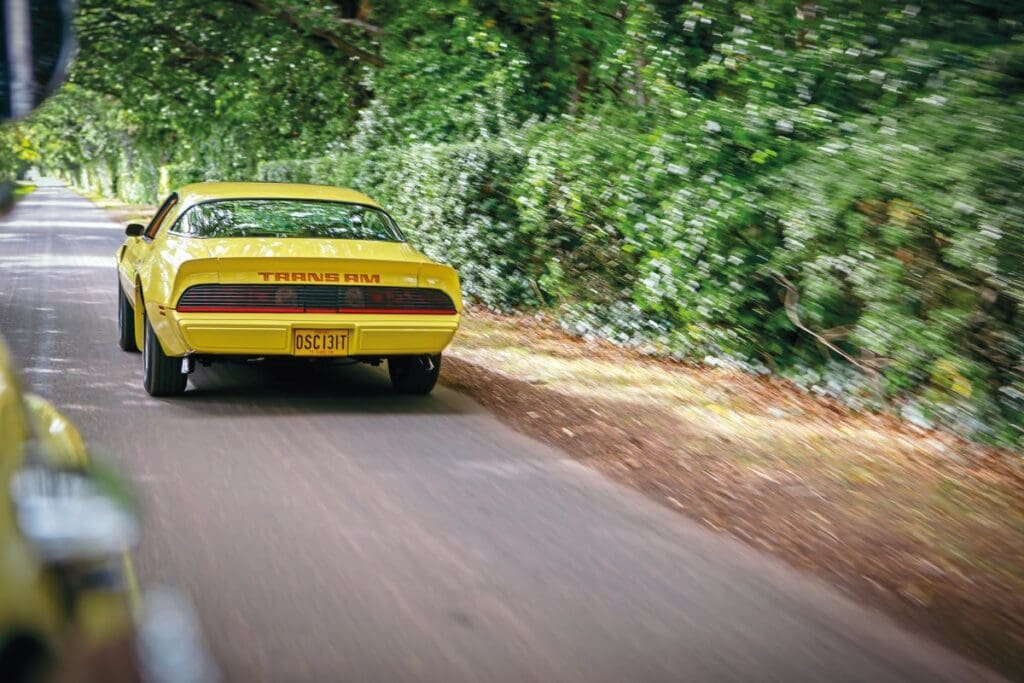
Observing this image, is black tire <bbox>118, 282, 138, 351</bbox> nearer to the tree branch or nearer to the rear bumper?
the rear bumper

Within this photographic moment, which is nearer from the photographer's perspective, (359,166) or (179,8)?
(359,166)

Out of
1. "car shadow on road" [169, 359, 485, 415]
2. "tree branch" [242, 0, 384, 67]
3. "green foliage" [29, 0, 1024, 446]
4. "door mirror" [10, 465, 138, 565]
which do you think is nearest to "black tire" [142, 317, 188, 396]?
"car shadow on road" [169, 359, 485, 415]

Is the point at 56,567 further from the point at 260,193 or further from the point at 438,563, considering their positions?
the point at 260,193

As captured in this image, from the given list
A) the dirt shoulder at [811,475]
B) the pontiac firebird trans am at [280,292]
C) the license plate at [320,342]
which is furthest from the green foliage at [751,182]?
the license plate at [320,342]

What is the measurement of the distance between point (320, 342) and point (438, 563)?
3171 mm

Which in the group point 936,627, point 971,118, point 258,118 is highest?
point 971,118

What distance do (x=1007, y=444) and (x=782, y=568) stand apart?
2648 millimetres

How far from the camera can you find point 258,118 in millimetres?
27250

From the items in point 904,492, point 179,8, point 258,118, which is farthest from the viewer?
point 258,118

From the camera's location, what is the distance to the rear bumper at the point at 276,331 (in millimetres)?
7016

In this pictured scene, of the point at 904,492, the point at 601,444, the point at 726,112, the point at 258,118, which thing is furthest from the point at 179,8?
the point at 904,492

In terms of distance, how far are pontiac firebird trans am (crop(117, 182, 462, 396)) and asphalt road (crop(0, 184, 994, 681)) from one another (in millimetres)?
497

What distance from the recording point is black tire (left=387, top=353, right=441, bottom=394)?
26.8ft

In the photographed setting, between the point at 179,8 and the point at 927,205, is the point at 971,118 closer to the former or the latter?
the point at 927,205
